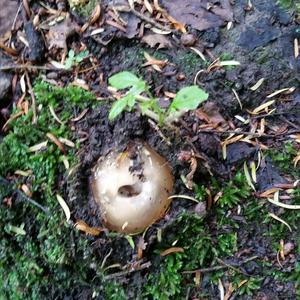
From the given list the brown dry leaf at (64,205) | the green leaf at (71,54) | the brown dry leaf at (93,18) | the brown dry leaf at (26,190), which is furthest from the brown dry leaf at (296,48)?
the brown dry leaf at (26,190)

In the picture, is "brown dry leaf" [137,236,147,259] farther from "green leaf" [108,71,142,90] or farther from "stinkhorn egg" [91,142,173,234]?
"green leaf" [108,71,142,90]

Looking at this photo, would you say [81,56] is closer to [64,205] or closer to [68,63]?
[68,63]

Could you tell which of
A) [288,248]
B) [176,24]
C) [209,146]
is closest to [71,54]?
[176,24]

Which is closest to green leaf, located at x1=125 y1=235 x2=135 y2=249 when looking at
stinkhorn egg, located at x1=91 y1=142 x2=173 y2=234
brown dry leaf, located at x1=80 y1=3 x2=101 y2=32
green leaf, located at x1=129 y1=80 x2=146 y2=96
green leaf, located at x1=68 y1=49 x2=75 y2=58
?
stinkhorn egg, located at x1=91 y1=142 x2=173 y2=234

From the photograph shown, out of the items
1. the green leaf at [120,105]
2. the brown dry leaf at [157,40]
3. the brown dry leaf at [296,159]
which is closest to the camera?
the green leaf at [120,105]

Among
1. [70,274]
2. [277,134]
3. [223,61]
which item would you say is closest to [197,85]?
[223,61]

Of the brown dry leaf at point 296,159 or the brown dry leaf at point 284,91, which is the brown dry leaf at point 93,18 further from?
the brown dry leaf at point 296,159

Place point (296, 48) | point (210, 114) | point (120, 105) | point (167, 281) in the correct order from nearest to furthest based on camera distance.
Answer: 1. point (120, 105)
2. point (167, 281)
3. point (210, 114)
4. point (296, 48)

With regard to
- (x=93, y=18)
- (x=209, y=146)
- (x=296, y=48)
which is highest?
(x=93, y=18)
